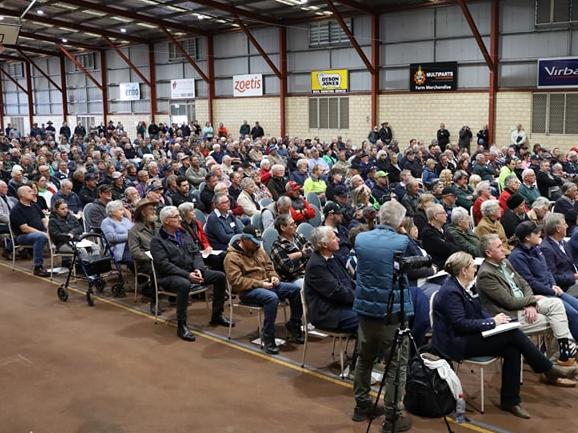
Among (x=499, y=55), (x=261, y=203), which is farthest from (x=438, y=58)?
(x=261, y=203)

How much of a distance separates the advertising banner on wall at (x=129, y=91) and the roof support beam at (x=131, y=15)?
573 centimetres

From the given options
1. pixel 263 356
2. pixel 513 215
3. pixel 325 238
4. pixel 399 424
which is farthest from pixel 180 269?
pixel 513 215

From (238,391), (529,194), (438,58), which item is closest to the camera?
(238,391)

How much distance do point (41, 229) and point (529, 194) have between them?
23.7ft

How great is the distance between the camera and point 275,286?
5547 mm

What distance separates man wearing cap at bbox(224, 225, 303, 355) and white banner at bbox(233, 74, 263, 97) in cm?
1783

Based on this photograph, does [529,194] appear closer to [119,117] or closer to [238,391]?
[238,391]

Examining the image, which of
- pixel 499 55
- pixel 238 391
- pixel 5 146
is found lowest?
pixel 238 391

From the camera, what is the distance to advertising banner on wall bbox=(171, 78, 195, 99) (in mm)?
25250

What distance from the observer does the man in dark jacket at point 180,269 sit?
18.8 ft

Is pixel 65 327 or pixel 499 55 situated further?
pixel 499 55

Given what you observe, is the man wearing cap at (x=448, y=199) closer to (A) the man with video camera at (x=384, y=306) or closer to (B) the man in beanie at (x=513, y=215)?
(B) the man in beanie at (x=513, y=215)

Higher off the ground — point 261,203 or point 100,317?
point 261,203

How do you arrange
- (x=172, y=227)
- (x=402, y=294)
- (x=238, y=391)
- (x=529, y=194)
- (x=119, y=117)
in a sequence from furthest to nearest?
(x=119, y=117) → (x=529, y=194) → (x=172, y=227) → (x=238, y=391) → (x=402, y=294)
